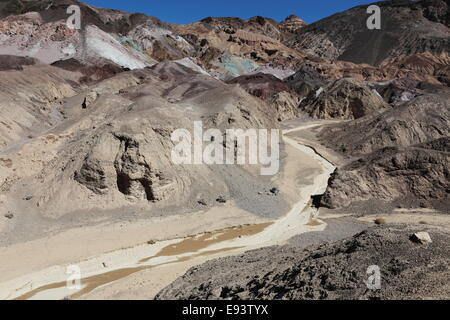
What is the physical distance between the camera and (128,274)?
17734 mm

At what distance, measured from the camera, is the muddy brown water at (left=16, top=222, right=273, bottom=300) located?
1634 centimetres

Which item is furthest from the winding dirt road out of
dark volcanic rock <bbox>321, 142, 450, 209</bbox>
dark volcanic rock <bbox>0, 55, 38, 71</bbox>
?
dark volcanic rock <bbox>0, 55, 38, 71</bbox>

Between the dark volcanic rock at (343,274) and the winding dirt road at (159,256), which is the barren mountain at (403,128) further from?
the dark volcanic rock at (343,274)

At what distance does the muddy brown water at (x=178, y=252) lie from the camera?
16.3 metres

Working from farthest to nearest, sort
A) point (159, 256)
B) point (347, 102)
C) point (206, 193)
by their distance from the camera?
point (347, 102)
point (206, 193)
point (159, 256)

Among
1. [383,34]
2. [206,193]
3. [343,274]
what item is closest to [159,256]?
[206,193]

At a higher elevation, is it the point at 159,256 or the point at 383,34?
the point at 383,34

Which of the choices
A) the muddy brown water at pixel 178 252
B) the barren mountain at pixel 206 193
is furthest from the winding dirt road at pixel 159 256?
the barren mountain at pixel 206 193

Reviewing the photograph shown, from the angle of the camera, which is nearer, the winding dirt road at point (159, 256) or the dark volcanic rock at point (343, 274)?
the dark volcanic rock at point (343, 274)

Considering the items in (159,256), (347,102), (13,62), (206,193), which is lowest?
(159,256)

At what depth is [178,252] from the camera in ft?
67.4

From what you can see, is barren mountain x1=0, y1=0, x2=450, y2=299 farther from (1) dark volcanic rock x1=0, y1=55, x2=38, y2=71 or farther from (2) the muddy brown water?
(1) dark volcanic rock x1=0, y1=55, x2=38, y2=71

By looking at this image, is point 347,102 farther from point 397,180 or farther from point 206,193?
point 206,193
